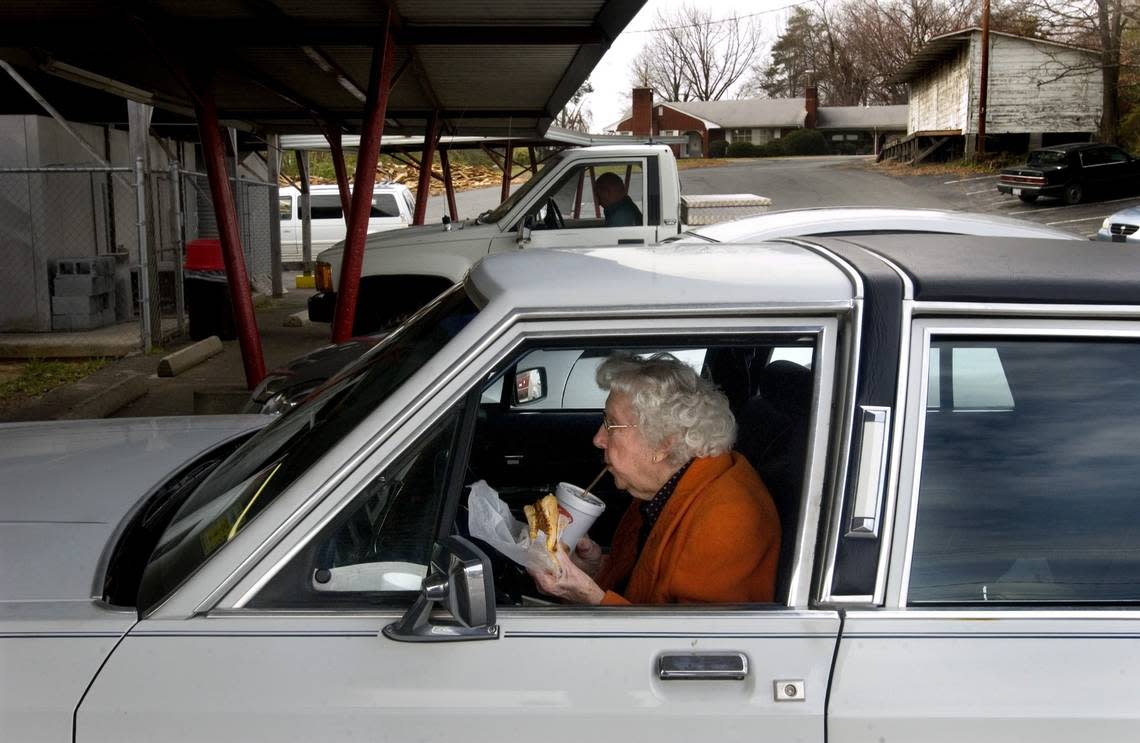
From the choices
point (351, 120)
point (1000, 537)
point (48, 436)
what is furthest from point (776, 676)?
point (351, 120)

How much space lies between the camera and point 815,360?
84.4 inches

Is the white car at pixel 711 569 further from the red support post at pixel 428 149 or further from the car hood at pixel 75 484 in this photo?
the red support post at pixel 428 149

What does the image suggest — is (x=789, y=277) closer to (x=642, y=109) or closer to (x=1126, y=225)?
(x=1126, y=225)

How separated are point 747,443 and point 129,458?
5.52ft

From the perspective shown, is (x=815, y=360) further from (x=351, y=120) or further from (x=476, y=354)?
(x=351, y=120)

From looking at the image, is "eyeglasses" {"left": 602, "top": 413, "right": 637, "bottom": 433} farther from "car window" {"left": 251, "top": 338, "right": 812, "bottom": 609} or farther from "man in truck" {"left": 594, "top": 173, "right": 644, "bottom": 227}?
"man in truck" {"left": 594, "top": 173, "right": 644, "bottom": 227}

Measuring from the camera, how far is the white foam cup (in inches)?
96.3

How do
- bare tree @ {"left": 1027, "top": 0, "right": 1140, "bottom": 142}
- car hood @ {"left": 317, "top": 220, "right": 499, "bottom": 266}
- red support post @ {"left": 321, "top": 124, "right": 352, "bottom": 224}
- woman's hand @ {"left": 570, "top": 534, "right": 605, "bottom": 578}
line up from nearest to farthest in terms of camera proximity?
1. woman's hand @ {"left": 570, "top": 534, "right": 605, "bottom": 578}
2. car hood @ {"left": 317, "top": 220, "right": 499, "bottom": 266}
3. red support post @ {"left": 321, "top": 124, "right": 352, "bottom": 224}
4. bare tree @ {"left": 1027, "top": 0, "right": 1140, "bottom": 142}

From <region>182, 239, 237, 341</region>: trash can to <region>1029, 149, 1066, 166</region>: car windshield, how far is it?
28.2m

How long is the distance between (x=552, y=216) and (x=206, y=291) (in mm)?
4996

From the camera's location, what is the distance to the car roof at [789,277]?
7.12ft

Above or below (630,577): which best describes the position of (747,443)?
above

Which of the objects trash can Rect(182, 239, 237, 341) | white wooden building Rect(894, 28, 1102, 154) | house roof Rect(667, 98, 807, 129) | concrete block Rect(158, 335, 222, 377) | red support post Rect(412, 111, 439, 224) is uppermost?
house roof Rect(667, 98, 807, 129)

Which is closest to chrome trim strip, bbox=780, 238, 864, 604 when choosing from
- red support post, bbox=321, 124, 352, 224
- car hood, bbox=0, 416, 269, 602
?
car hood, bbox=0, 416, 269, 602
